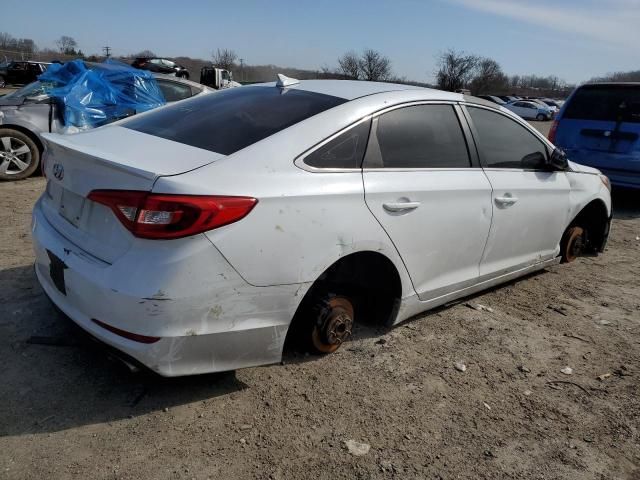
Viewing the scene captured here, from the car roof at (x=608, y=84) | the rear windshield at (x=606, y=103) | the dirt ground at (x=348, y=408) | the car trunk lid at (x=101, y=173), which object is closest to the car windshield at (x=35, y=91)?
the dirt ground at (x=348, y=408)

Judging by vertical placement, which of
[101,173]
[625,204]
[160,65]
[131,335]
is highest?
[160,65]

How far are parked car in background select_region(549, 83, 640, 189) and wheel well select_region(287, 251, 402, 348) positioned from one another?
573cm

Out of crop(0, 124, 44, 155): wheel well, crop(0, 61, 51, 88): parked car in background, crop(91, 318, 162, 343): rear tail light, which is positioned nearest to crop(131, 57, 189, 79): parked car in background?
crop(0, 61, 51, 88): parked car in background

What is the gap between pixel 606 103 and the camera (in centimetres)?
760

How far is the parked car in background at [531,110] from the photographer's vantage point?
134 ft

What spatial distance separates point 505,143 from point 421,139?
101cm

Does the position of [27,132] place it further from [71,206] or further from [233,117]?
[233,117]

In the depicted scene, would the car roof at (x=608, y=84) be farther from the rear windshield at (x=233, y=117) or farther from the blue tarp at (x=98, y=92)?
the blue tarp at (x=98, y=92)

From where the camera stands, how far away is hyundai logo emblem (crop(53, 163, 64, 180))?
9.00ft

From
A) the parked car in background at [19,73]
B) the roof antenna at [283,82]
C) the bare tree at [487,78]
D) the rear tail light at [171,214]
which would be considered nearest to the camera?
the rear tail light at [171,214]

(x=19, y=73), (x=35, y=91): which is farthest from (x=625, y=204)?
(x=19, y=73)

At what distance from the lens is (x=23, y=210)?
587 cm

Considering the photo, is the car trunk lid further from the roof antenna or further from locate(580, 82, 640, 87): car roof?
locate(580, 82, 640, 87): car roof

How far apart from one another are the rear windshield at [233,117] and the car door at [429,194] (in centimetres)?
44
